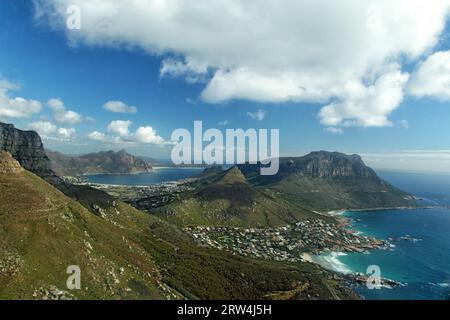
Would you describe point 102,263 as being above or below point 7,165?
below

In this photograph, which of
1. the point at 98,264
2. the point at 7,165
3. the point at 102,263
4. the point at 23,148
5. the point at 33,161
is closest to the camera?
the point at 98,264

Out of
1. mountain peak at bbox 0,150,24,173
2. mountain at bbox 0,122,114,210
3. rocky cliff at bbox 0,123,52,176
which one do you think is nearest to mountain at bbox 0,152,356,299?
mountain peak at bbox 0,150,24,173

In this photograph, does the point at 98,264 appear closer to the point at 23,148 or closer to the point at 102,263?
the point at 102,263

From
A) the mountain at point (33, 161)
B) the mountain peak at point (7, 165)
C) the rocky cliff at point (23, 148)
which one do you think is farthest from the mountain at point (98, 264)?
the rocky cliff at point (23, 148)

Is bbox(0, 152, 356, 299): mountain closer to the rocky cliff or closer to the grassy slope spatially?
the grassy slope

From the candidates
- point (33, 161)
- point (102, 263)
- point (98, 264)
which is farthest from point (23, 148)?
point (98, 264)
